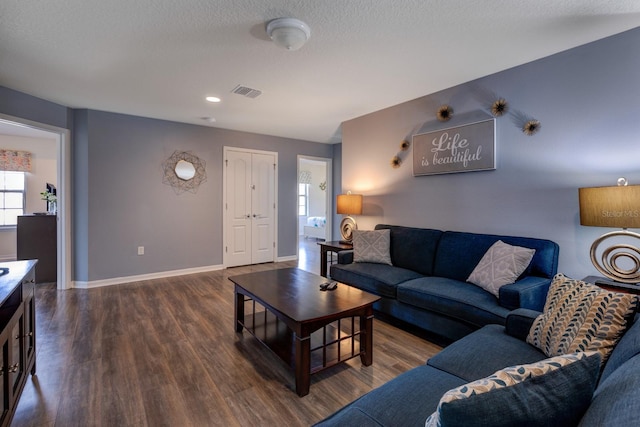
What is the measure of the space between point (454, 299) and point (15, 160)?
779 centimetres

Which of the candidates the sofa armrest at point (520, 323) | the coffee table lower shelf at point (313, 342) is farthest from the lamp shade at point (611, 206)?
the coffee table lower shelf at point (313, 342)

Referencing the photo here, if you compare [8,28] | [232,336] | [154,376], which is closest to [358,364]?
[232,336]

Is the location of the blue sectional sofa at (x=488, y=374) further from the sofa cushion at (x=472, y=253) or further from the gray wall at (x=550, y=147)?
the gray wall at (x=550, y=147)

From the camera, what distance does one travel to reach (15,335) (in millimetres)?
1648

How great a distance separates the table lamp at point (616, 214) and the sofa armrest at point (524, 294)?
40 cm

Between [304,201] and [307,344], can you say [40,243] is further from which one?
[304,201]

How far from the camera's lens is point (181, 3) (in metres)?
1.93

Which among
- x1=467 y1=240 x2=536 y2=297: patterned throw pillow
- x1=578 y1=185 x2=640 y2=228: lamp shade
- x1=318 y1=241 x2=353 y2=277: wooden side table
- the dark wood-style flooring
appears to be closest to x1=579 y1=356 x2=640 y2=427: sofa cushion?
the dark wood-style flooring

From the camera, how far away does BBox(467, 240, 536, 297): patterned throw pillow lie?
2391 mm

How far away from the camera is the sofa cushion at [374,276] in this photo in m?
2.93

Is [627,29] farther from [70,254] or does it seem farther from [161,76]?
[70,254]

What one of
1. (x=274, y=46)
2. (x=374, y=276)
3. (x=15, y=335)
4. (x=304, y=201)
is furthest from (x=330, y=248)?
(x=304, y=201)

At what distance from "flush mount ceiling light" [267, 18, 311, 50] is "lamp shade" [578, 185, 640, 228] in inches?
89.7

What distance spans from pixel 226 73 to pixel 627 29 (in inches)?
129
